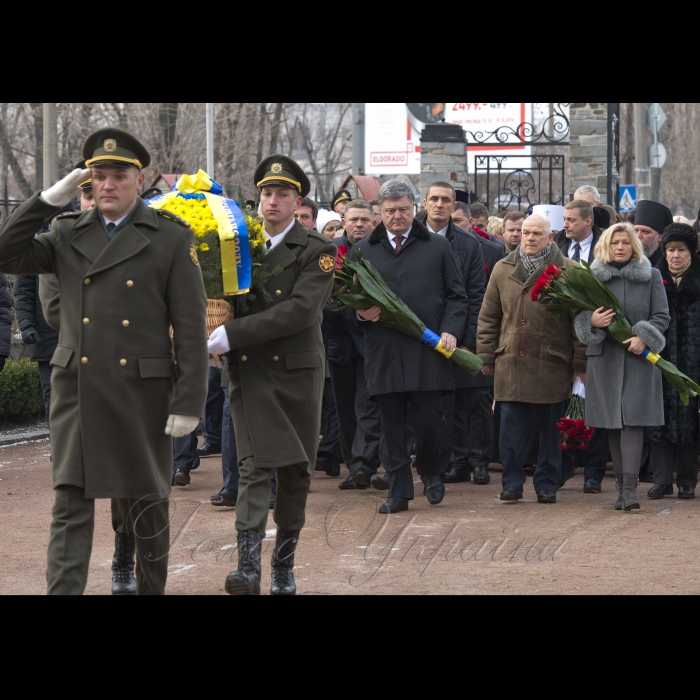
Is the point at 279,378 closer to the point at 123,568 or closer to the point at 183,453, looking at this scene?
the point at 123,568

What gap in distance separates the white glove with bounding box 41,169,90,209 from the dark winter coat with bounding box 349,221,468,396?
12.4 ft

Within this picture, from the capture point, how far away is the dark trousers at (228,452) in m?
8.39

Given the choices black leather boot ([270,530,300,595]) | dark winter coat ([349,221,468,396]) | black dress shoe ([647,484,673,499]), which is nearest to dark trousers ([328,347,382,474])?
dark winter coat ([349,221,468,396])

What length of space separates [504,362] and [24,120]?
28448mm

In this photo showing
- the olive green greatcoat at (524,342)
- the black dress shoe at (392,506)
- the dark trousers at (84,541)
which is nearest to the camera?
the dark trousers at (84,541)

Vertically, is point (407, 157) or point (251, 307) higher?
point (407, 157)

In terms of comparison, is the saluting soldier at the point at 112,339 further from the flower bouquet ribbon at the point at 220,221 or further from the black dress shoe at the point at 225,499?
the black dress shoe at the point at 225,499

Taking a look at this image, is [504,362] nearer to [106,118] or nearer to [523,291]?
[523,291]

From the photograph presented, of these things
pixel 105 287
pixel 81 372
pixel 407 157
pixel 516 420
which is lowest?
pixel 516 420

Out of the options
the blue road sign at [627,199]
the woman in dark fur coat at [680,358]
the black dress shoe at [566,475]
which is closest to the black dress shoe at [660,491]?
the woman in dark fur coat at [680,358]

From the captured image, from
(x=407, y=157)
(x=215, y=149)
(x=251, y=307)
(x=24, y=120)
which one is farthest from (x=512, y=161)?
(x=251, y=307)

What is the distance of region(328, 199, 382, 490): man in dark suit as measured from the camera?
9703 mm

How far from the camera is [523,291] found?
9.09m

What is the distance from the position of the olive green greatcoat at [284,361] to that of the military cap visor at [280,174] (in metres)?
0.24
